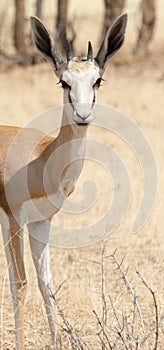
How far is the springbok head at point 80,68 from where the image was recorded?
181 inches

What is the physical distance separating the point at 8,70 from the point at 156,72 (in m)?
2.92

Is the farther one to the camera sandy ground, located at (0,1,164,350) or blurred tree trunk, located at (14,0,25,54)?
blurred tree trunk, located at (14,0,25,54)

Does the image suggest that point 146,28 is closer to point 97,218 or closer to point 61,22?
point 61,22

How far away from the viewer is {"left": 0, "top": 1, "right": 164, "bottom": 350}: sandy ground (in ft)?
19.3

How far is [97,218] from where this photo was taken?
28.6ft

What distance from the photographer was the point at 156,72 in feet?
52.0

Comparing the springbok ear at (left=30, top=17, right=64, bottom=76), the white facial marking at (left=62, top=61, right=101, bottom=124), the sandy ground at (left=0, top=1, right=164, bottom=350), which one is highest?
the springbok ear at (left=30, top=17, right=64, bottom=76)

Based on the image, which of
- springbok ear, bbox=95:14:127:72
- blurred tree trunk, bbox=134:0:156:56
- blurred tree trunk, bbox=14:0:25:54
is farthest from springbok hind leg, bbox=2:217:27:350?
blurred tree trunk, bbox=134:0:156:56

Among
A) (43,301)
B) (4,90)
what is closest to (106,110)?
(4,90)

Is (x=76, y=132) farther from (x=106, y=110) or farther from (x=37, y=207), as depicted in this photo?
(x=106, y=110)

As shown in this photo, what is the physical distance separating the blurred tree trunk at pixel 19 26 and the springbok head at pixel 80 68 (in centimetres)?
1130

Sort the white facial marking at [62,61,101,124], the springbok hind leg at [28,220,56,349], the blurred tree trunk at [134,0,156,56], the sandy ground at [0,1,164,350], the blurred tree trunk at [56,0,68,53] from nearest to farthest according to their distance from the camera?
the white facial marking at [62,61,101,124], the springbok hind leg at [28,220,56,349], the sandy ground at [0,1,164,350], the blurred tree trunk at [56,0,68,53], the blurred tree trunk at [134,0,156,56]

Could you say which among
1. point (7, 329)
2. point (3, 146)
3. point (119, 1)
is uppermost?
point (119, 1)

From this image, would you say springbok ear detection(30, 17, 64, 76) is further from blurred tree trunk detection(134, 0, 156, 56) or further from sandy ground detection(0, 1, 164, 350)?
blurred tree trunk detection(134, 0, 156, 56)
